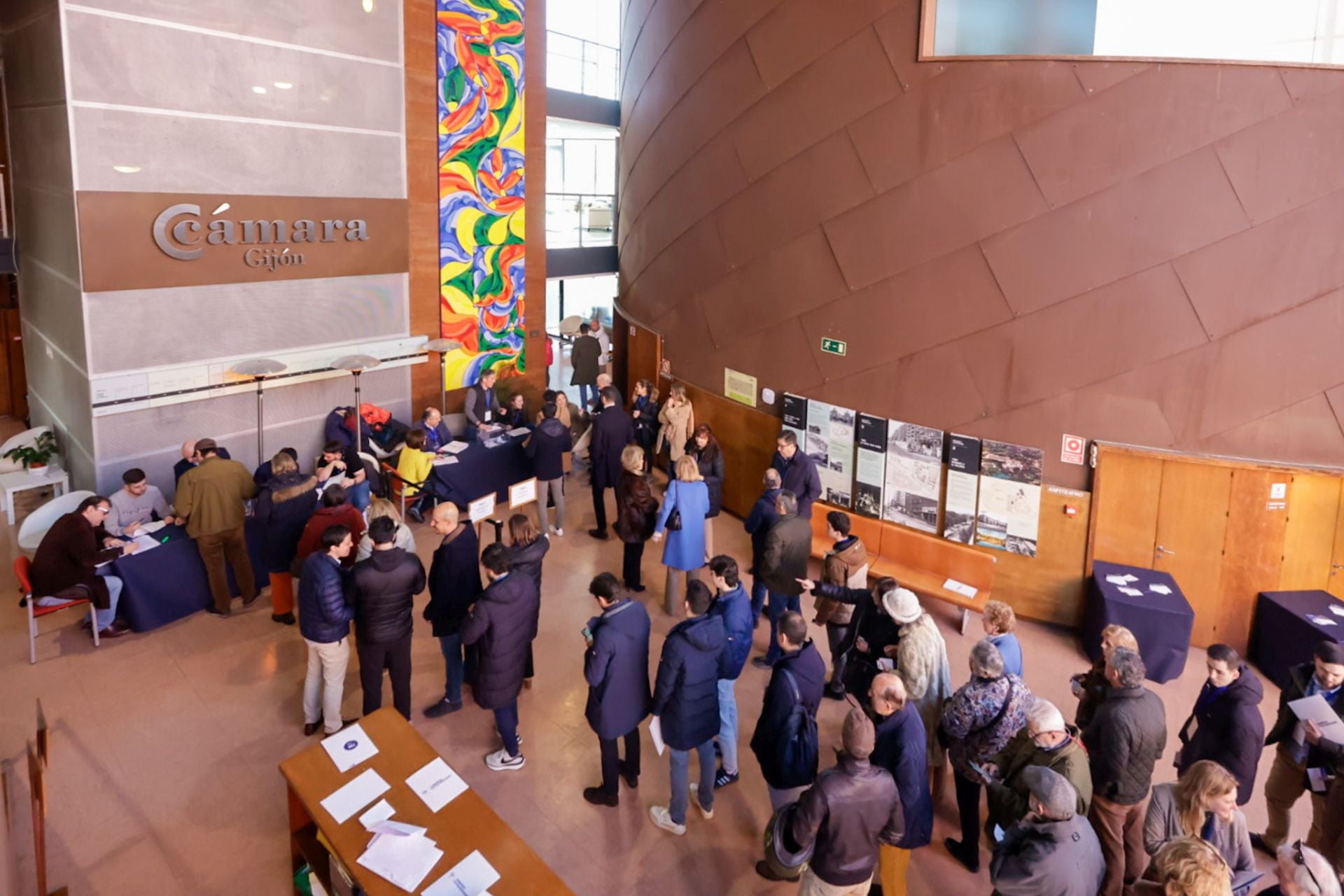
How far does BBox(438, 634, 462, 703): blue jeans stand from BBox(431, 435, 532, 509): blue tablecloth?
3.21 meters

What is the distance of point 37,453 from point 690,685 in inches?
299

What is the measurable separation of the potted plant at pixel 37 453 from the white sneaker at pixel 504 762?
609cm

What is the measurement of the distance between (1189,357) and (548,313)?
16091mm

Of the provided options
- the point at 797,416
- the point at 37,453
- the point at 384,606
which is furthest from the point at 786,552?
the point at 37,453

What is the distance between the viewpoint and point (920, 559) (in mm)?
7879

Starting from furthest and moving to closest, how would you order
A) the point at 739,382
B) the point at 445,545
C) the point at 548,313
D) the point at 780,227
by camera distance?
1. the point at 548,313
2. the point at 739,382
3. the point at 780,227
4. the point at 445,545

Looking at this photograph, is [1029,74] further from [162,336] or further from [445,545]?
[162,336]

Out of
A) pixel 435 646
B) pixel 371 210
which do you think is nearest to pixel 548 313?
pixel 371 210

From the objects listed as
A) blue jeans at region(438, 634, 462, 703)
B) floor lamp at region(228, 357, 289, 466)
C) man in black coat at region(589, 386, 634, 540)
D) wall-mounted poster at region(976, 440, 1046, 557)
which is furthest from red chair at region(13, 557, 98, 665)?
wall-mounted poster at region(976, 440, 1046, 557)

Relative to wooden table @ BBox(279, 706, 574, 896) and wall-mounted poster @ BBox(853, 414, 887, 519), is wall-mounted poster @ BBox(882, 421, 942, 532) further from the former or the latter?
wooden table @ BBox(279, 706, 574, 896)

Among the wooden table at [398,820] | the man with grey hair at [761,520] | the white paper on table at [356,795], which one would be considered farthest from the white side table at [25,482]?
the man with grey hair at [761,520]

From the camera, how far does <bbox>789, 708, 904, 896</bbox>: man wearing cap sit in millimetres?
3463

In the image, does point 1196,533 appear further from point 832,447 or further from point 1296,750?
point 832,447

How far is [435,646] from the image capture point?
6.71m
